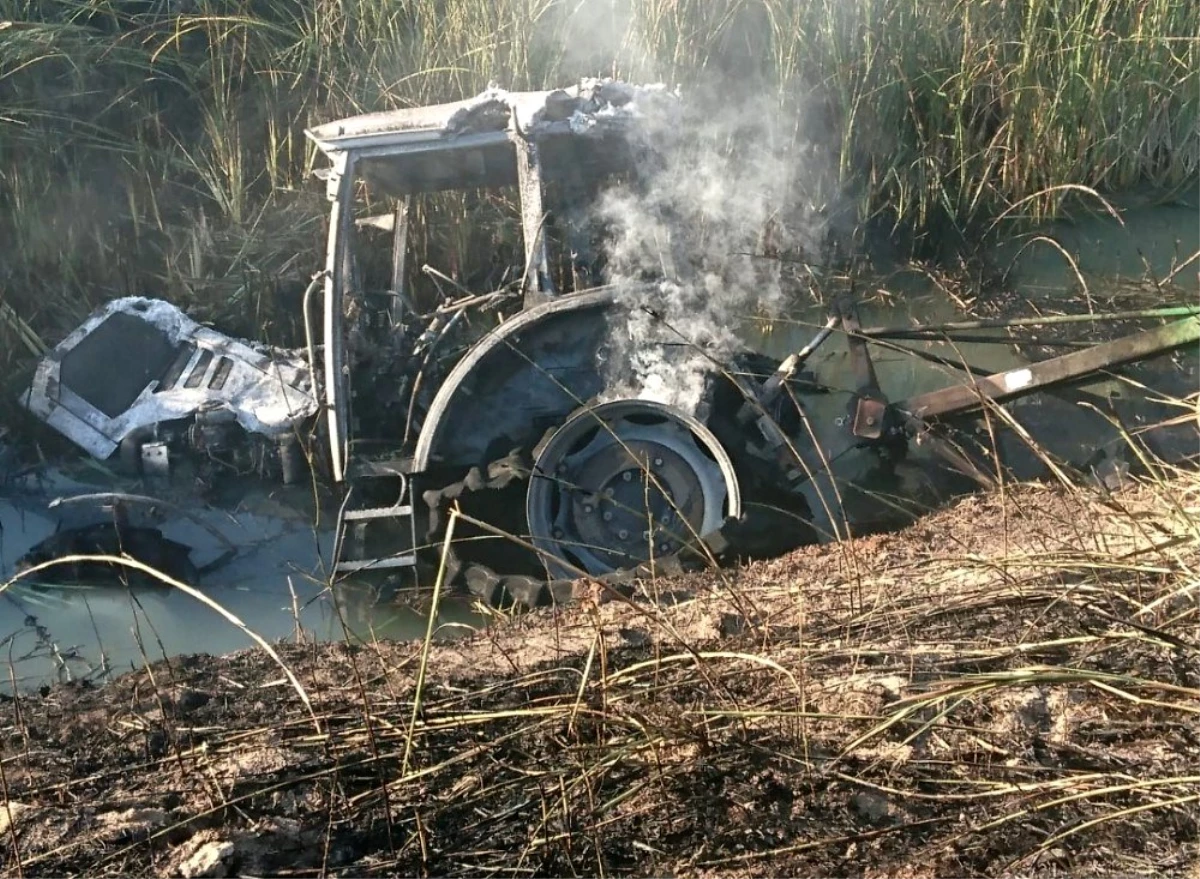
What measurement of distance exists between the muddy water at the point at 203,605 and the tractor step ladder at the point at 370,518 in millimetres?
151

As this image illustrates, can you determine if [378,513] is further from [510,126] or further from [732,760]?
[732,760]

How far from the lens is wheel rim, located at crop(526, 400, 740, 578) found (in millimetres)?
4910

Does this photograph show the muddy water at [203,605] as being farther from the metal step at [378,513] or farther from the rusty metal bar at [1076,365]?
the rusty metal bar at [1076,365]

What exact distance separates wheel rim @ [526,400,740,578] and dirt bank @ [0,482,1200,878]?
5.89ft

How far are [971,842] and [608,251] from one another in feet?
13.1

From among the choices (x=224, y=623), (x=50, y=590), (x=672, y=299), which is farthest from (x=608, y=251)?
(x=50, y=590)

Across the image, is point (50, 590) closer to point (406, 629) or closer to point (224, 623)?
point (224, 623)

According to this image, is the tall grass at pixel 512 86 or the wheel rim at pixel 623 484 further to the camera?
the tall grass at pixel 512 86

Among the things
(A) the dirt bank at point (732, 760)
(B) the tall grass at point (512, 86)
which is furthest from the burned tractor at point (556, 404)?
(B) the tall grass at point (512, 86)

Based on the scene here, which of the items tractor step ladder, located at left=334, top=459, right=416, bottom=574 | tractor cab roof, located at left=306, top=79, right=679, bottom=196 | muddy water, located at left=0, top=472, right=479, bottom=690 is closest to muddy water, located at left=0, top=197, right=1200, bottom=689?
muddy water, located at left=0, top=472, right=479, bottom=690

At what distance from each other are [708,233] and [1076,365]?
100 inches

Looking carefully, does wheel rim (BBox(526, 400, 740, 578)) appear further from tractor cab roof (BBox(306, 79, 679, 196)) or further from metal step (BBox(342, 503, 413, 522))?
tractor cab roof (BBox(306, 79, 679, 196))

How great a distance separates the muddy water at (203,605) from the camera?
507 centimetres

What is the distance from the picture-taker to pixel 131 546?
5.63 meters
